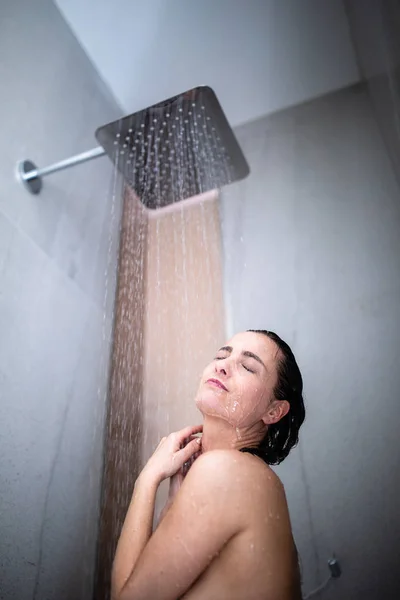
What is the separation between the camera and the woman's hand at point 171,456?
1.01m

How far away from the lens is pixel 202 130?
1.61 m

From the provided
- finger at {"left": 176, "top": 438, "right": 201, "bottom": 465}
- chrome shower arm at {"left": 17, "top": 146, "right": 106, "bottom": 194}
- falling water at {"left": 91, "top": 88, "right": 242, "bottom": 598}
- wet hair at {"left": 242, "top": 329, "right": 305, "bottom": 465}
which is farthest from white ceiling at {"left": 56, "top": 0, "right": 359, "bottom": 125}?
finger at {"left": 176, "top": 438, "right": 201, "bottom": 465}

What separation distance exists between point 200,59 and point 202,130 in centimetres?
64

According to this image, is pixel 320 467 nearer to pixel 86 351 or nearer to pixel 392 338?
pixel 392 338

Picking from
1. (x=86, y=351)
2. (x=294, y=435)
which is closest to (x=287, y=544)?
(x=294, y=435)

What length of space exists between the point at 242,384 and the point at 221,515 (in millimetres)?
295

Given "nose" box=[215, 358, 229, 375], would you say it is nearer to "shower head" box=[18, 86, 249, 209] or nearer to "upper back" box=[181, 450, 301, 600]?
"upper back" box=[181, 450, 301, 600]

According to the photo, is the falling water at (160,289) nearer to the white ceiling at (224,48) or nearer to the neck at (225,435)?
the neck at (225,435)

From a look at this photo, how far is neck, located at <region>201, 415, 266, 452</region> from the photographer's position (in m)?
1.03

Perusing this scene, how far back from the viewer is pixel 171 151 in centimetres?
168

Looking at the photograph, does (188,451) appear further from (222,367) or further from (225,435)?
(222,367)

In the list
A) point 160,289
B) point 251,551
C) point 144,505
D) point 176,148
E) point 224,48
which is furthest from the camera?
point 224,48

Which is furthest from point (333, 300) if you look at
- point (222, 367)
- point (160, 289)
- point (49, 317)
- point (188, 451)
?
point (49, 317)

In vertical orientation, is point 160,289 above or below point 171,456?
below
